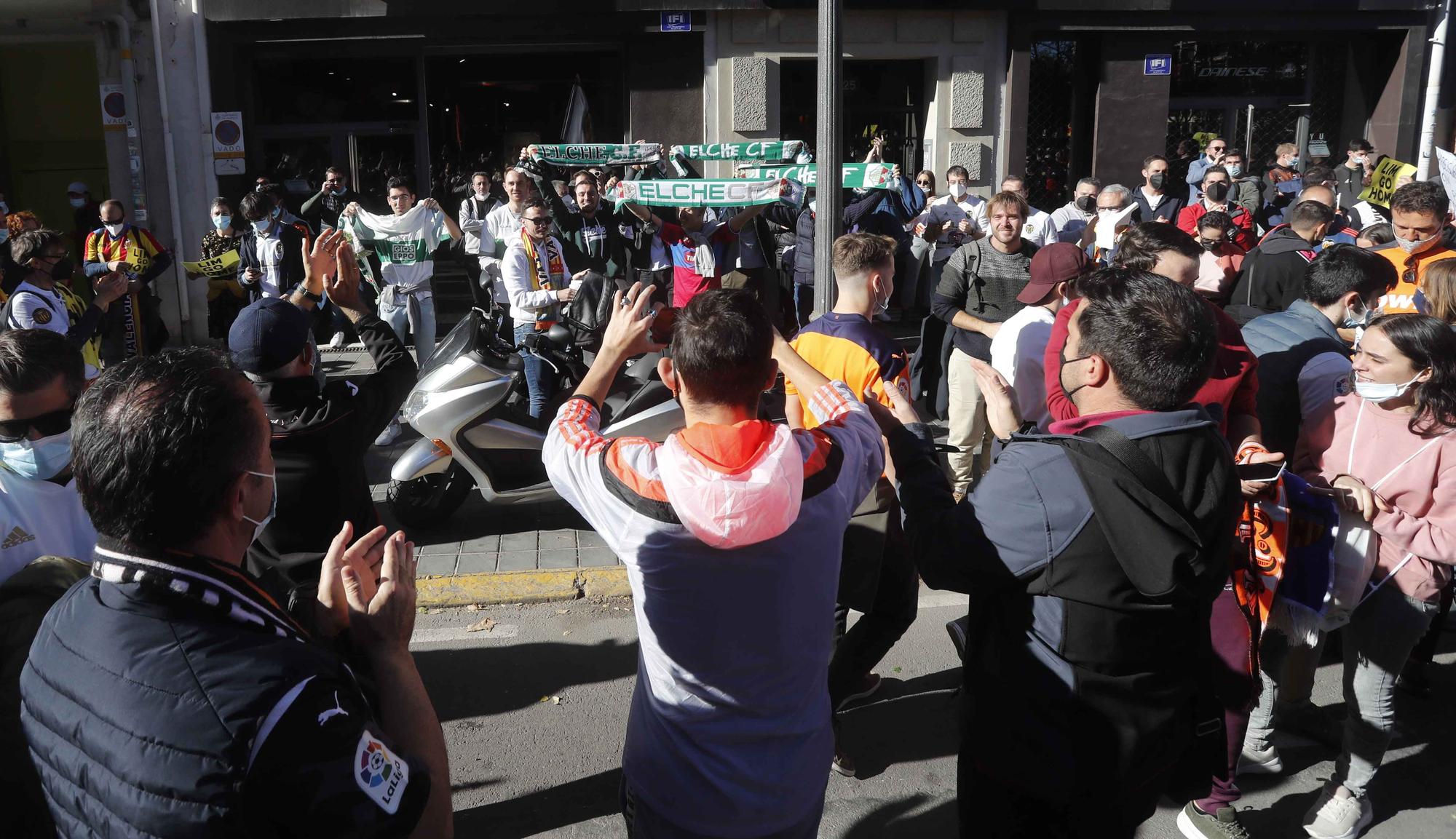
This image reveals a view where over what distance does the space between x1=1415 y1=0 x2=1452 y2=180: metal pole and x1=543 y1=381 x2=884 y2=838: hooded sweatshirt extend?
14823 millimetres

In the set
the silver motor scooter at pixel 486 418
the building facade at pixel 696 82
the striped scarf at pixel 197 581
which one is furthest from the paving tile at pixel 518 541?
the building facade at pixel 696 82

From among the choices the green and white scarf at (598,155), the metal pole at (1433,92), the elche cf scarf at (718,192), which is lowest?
the elche cf scarf at (718,192)

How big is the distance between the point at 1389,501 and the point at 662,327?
2.34 metres

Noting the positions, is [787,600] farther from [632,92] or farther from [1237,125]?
[1237,125]

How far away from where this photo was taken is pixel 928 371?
7.31 meters

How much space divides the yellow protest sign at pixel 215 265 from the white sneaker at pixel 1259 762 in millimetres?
9183

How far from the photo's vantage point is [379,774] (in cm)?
156

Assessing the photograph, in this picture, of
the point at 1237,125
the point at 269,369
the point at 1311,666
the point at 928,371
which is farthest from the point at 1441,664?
the point at 1237,125

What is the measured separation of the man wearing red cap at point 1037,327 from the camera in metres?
4.47

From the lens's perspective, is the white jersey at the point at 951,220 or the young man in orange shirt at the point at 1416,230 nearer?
the young man in orange shirt at the point at 1416,230

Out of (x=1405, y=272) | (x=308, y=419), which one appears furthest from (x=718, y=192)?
(x=308, y=419)

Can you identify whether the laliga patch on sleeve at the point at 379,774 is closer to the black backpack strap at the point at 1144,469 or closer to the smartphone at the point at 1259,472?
the black backpack strap at the point at 1144,469

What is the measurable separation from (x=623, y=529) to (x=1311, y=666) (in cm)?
299

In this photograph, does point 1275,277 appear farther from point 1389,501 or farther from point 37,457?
point 37,457
